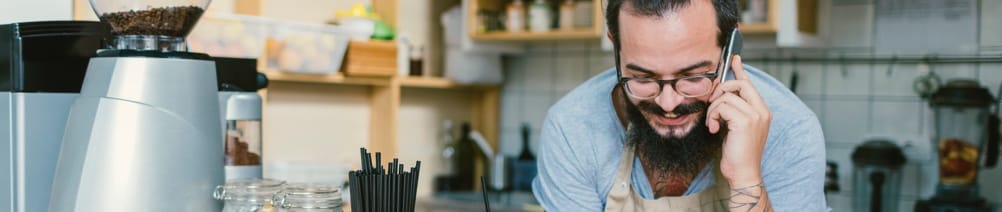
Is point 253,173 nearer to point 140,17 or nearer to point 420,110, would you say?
point 140,17

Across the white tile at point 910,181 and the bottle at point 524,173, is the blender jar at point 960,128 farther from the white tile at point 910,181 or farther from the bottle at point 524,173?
the bottle at point 524,173

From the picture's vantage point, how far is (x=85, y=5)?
2.13 m

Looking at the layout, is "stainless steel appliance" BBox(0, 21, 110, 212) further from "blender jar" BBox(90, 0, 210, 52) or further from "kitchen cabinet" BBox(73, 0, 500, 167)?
"kitchen cabinet" BBox(73, 0, 500, 167)

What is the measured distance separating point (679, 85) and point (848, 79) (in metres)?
1.48

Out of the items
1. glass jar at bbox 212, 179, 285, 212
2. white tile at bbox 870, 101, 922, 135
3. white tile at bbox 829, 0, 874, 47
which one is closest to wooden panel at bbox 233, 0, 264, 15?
glass jar at bbox 212, 179, 285, 212

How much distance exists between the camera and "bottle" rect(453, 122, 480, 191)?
3.26 meters

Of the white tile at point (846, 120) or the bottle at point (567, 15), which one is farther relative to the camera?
the bottle at point (567, 15)

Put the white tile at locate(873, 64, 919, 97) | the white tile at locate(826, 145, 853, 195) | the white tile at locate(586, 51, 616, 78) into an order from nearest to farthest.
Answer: the white tile at locate(873, 64, 919, 97) → the white tile at locate(826, 145, 853, 195) → the white tile at locate(586, 51, 616, 78)

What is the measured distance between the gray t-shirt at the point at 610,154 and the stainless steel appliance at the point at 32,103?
2.29 ft

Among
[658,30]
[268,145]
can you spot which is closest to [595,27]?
[268,145]

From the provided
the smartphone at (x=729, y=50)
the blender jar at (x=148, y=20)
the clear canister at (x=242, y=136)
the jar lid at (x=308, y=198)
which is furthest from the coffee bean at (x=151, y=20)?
the smartphone at (x=729, y=50)

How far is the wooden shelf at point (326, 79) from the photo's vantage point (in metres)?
2.57

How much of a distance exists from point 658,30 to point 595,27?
1415 millimetres

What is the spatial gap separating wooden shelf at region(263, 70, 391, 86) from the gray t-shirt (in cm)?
111
